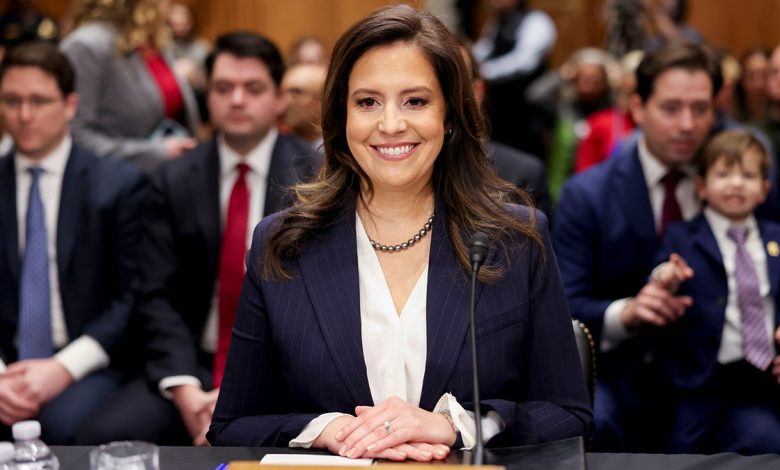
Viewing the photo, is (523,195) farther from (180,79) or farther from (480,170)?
(180,79)

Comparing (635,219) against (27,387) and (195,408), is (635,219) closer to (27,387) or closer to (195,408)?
(195,408)

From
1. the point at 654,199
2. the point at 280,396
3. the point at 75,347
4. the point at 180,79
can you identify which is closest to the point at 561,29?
the point at 180,79

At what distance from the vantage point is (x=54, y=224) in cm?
335

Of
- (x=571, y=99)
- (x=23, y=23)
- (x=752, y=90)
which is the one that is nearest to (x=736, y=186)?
(x=752, y=90)

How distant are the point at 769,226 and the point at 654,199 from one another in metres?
0.39

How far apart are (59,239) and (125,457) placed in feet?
6.07

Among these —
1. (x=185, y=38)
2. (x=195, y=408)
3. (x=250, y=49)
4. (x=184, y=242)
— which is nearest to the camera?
(x=195, y=408)

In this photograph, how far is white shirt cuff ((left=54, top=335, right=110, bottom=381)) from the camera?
3232mm

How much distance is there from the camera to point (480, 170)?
2.28 meters

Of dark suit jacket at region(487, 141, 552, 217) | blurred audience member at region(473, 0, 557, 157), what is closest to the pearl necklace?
dark suit jacket at region(487, 141, 552, 217)

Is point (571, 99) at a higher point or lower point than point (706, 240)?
higher

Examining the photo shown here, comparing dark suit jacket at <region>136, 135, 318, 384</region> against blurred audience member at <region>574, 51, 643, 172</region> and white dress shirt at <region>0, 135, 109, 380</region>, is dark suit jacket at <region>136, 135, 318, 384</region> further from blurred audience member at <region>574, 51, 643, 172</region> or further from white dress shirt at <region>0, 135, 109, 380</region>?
blurred audience member at <region>574, 51, 643, 172</region>

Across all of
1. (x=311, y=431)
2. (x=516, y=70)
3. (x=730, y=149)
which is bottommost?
(x=311, y=431)

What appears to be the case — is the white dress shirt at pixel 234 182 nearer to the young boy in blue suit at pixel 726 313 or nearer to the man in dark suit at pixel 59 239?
the man in dark suit at pixel 59 239
